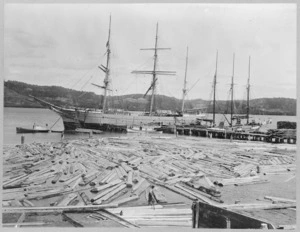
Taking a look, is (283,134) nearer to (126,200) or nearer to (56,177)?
(126,200)

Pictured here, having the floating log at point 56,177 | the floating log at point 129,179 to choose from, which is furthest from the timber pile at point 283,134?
the floating log at point 56,177

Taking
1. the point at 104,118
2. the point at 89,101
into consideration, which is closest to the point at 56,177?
the point at 89,101

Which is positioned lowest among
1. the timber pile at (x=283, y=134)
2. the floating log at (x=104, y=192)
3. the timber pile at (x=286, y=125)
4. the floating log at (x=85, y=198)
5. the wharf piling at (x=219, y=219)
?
the wharf piling at (x=219, y=219)

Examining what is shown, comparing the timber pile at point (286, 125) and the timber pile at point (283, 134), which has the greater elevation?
the timber pile at point (286, 125)

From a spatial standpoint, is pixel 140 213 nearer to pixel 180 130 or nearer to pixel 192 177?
pixel 192 177

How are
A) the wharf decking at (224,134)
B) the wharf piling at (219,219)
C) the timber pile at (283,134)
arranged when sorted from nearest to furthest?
the wharf piling at (219,219), the timber pile at (283,134), the wharf decking at (224,134)

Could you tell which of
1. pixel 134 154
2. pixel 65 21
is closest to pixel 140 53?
pixel 65 21

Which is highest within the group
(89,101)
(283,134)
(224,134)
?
(89,101)

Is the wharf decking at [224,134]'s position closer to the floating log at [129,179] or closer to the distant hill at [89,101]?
the distant hill at [89,101]

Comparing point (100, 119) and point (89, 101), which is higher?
point (89, 101)
